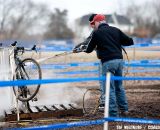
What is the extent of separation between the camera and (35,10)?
314ft

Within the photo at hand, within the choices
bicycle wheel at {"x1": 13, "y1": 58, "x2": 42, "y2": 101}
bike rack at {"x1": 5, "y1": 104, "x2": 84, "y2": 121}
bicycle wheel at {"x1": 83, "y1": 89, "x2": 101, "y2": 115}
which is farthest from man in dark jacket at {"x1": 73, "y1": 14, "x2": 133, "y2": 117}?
bicycle wheel at {"x1": 13, "y1": 58, "x2": 42, "y2": 101}

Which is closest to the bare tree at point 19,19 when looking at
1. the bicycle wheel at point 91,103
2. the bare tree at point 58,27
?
the bare tree at point 58,27

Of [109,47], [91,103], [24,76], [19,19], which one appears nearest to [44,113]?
[24,76]

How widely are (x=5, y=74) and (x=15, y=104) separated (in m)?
0.72

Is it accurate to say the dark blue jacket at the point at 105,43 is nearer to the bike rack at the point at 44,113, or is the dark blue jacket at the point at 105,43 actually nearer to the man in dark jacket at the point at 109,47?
the man in dark jacket at the point at 109,47

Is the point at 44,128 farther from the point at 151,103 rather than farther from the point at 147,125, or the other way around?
the point at 151,103

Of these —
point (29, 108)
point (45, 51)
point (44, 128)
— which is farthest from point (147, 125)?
point (45, 51)

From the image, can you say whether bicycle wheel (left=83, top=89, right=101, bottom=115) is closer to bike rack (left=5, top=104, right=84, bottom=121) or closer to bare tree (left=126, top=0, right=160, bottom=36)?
bike rack (left=5, top=104, right=84, bottom=121)

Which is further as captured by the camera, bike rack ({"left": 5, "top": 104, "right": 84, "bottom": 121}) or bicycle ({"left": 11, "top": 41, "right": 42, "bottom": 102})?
bicycle ({"left": 11, "top": 41, "right": 42, "bottom": 102})

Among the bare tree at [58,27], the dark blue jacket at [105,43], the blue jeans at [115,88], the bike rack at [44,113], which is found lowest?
the bike rack at [44,113]

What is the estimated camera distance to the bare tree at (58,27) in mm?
90875

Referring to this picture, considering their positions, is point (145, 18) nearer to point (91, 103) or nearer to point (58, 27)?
point (58, 27)

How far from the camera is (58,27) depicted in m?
93.5

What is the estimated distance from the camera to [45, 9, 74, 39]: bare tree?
298ft
